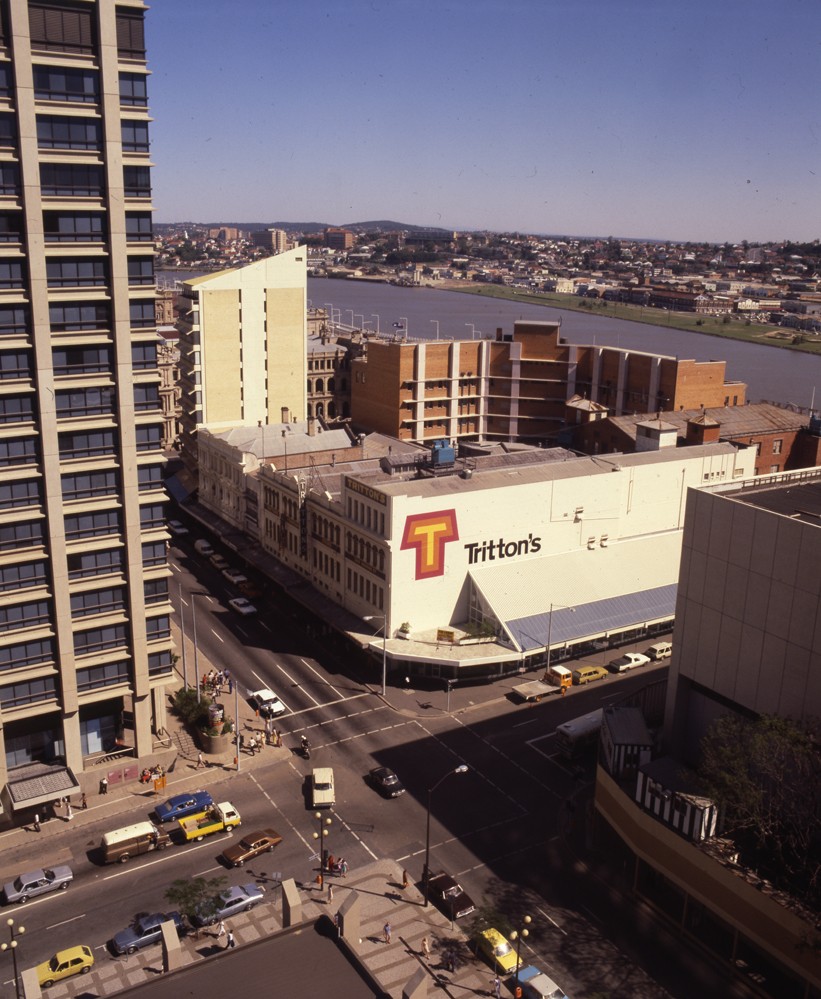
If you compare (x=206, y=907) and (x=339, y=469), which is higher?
(x=339, y=469)

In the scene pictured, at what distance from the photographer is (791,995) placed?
29.7 m

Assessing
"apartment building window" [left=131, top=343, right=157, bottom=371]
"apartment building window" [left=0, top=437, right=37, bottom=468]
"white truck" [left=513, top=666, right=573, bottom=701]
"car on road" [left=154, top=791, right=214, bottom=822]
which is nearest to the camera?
"apartment building window" [left=0, top=437, right=37, bottom=468]

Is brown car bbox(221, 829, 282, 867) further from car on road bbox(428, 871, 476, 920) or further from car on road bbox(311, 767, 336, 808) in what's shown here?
car on road bbox(428, 871, 476, 920)

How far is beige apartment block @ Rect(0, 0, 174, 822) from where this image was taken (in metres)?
35.8

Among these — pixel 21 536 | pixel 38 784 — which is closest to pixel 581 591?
pixel 38 784

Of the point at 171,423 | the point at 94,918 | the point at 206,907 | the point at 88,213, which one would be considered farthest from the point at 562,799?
the point at 171,423

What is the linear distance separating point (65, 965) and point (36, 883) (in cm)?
484

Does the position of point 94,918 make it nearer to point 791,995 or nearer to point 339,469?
point 791,995

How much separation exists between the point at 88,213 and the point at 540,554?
32.9m

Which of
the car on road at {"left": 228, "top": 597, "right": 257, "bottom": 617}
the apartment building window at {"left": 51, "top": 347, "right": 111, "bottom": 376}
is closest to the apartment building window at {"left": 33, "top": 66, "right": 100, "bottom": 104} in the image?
the apartment building window at {"left": 51, "top": 347, "right": 111, "bottom": 376}

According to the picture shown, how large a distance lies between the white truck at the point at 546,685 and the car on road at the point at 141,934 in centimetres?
2291

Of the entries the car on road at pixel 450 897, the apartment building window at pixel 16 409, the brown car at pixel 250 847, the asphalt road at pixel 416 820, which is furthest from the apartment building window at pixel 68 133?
the car on road at pixel 450 897

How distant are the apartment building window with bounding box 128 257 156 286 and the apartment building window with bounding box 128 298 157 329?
846mm

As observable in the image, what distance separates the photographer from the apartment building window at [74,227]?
1443 inches
